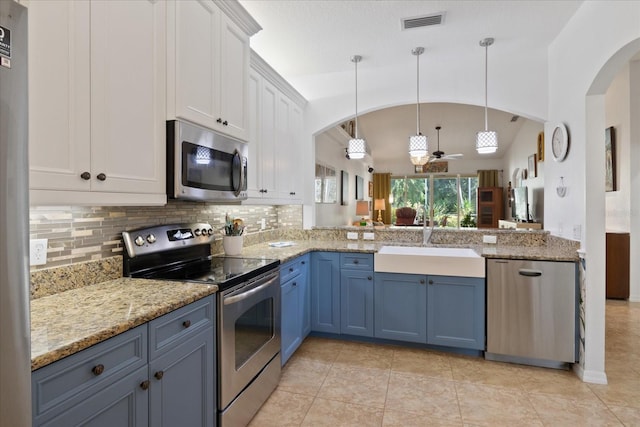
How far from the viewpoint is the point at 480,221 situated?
8969 millimetres

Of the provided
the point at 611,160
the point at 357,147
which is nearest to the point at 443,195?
the point at 611,160

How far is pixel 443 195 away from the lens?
9984 mm

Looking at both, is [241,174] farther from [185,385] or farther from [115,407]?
[115,407]

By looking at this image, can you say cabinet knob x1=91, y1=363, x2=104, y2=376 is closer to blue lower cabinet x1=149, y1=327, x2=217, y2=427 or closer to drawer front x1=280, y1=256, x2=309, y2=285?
blue lower cabinet x1=149, y1=327, x2=217, y2=427

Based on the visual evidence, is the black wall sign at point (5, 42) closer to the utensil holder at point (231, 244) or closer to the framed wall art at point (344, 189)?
the utensil holder at point (231, 244)

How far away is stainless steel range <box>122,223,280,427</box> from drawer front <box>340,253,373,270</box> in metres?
0.92

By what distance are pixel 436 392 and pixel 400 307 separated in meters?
0.75

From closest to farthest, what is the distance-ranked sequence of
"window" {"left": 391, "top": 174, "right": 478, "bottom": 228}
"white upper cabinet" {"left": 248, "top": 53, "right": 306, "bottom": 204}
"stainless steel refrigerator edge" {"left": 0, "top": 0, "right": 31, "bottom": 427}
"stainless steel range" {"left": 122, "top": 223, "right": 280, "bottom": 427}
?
1. "stainless steel refrigerator edge" {"left": 0, "top": 0, "right": 31, "bottom": 427}
2. "stainless steel range" {"left": 122, "top": 223, "right": 280, "bottom": 427}
3. "white upper cabinet" {"left": 248, "top": 53, "right": 306, "bottom": 204}
4. "window" {"left": 391, "top": 174, "right": 478, "bottom": 228}

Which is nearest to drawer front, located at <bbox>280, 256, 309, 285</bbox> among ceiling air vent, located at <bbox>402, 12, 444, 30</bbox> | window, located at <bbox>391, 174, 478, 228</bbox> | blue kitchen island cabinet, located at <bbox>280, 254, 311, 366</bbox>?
blue kitchen island cabinet, located at <bbox>280, 254, 311, 366</bbox>

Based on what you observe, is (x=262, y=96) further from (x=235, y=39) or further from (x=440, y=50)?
(x=440, y=50)

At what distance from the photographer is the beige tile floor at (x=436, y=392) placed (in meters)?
2.00

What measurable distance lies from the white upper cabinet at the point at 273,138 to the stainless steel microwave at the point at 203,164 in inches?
15.6

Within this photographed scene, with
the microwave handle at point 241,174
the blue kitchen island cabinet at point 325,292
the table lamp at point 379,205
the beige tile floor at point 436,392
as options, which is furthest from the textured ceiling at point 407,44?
the table lamp at point 379,205

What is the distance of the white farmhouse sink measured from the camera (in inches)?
107
